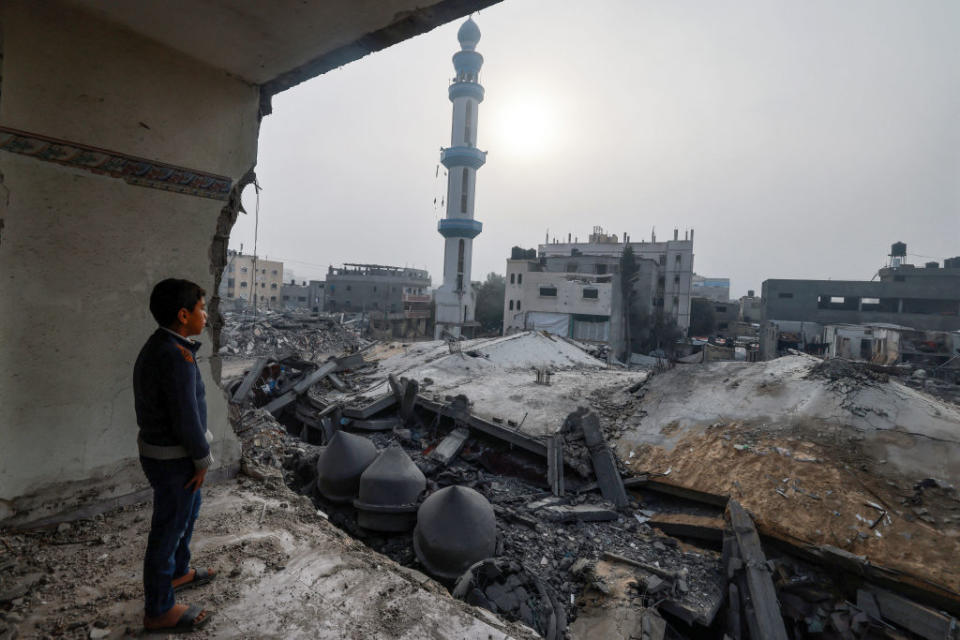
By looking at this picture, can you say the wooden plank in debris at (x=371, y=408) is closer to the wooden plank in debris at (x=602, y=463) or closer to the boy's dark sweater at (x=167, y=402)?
the wooden plank in debris at (x=602, y=463)

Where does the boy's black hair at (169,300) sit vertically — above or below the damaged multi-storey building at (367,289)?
below

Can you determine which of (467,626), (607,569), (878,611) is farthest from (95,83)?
(878,611)

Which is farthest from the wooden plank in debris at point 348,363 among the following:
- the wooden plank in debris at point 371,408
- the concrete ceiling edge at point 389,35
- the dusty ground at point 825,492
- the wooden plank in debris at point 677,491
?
the concrete ceiling edge at point 389,35

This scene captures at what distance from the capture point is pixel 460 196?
33.2m

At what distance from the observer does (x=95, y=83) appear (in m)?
2.92

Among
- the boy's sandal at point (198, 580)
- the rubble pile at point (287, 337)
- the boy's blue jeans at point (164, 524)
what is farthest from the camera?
the rubble pile at point (287, 337)

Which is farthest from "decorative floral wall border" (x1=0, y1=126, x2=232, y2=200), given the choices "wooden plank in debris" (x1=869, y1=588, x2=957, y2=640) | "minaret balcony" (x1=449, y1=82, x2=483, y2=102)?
"minaret balcony" (x1=449, y1=82, x2=483, y2=102)

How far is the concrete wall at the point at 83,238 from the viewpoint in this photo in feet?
8.89

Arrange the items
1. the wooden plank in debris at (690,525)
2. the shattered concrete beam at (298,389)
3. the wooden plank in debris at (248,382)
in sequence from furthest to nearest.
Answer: the shattered concrete beam at (298,389), the wooden plank in debris at (248,382), the wooden plank in debris at (690,525)

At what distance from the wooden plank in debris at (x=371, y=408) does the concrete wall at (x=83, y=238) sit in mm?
5645

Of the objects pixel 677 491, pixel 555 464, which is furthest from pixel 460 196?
pixel 677 491

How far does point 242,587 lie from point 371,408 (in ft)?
22.0

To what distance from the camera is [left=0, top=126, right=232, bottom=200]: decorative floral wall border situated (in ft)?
8.82

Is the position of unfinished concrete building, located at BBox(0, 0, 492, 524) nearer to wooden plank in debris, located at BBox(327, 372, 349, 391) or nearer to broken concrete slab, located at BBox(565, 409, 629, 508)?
broken concrete slab, located at BBox(565, 409, 629, 508)
